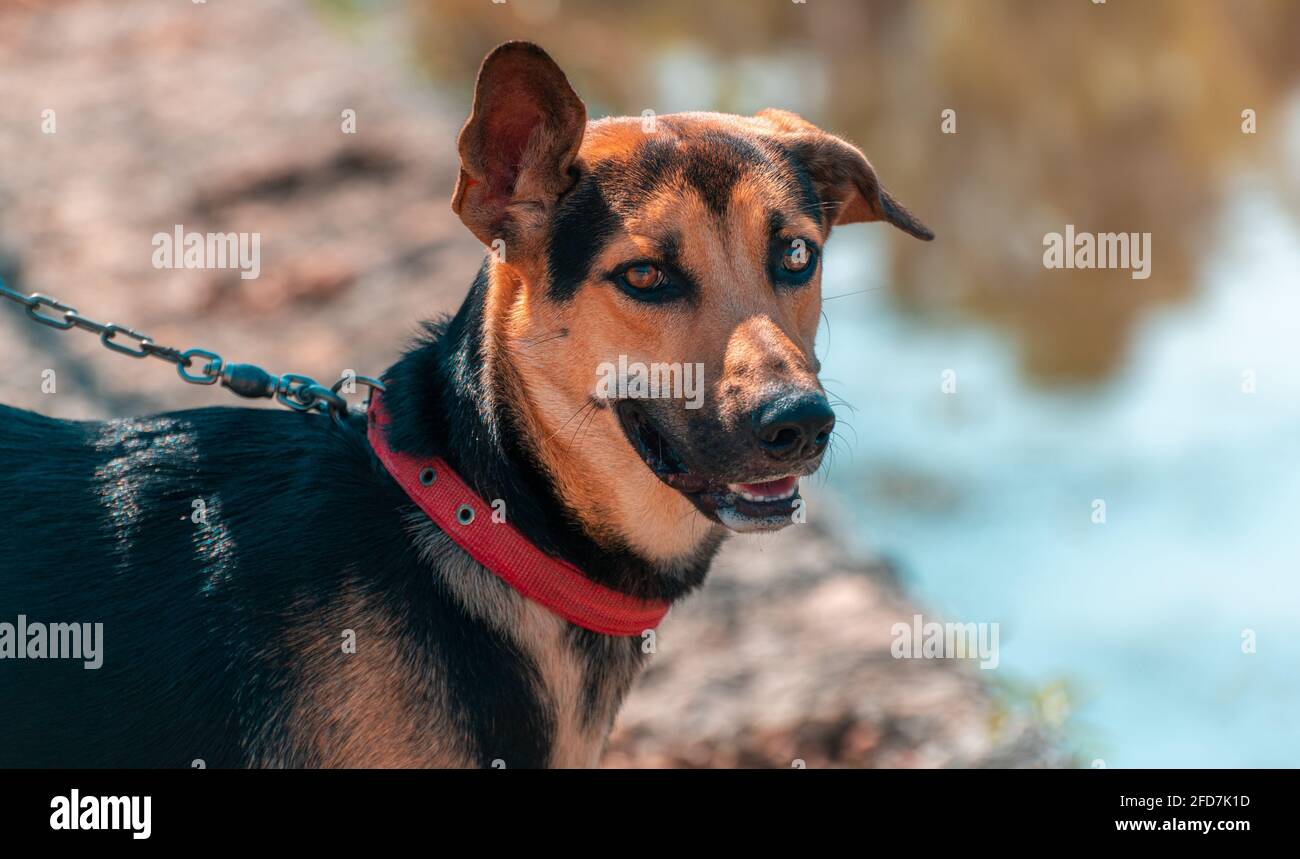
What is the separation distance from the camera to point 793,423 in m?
3.32

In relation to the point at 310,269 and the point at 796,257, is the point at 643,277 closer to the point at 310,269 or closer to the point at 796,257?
the point at 796,257

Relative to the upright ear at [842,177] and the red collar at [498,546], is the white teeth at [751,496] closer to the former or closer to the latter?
the red collar at [498,546]

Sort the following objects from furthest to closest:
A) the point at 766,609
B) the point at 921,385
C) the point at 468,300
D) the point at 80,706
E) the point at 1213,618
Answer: the point at 921,385
the point at 1213,618
the point at 766,609
the point at 468,300
the point at 80,706

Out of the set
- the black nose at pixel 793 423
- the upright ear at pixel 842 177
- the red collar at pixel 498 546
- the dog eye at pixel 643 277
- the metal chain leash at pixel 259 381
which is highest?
the upright ear at pixel 842 177

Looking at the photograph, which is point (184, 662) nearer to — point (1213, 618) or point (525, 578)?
point (525, 578)

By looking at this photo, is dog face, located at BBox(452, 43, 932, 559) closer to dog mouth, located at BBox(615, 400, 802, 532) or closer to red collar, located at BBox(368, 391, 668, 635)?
dog mouth, located at BBox(615, 400, 802, 532)

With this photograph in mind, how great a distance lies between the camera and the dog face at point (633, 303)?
137 inches

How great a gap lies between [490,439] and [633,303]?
20.0 inches

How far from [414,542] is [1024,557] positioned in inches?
233

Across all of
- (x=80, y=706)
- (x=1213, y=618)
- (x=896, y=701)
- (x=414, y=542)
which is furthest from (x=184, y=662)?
(x=1213, y=618)

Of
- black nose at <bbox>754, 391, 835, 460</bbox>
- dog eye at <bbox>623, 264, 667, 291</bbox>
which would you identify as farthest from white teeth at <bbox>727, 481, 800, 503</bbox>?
dog eye at <bbox>623, 264, 667, 291</bbox>

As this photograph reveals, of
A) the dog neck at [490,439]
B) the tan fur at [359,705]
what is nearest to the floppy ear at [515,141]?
the dog neck at [490,439]

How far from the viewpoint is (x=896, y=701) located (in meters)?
5.46

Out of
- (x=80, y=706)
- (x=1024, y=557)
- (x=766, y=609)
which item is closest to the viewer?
(x=80, y=706)
